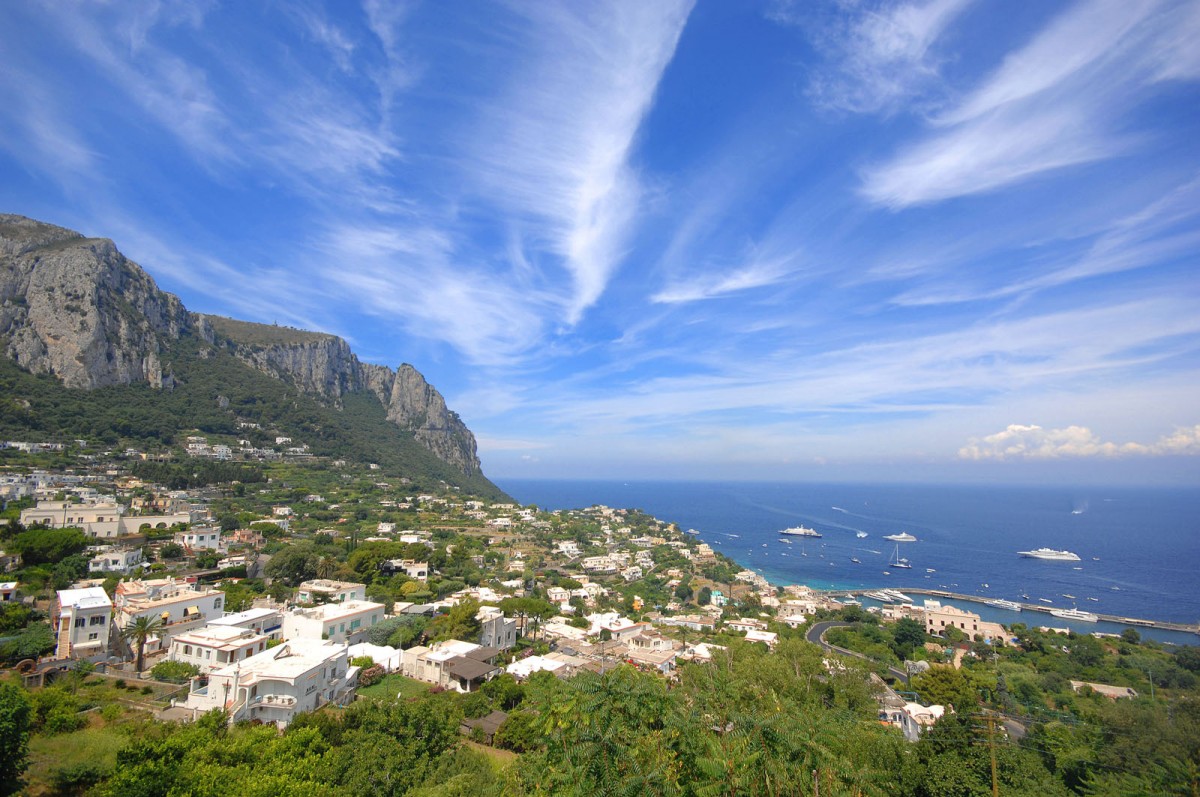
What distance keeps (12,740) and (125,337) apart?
62.1m

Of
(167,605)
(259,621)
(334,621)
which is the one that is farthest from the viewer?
(334,621)

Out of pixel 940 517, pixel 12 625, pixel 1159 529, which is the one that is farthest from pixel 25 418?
pixel 1159 529

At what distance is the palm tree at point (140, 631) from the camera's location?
13.6m

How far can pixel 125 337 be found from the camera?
53.8 metres

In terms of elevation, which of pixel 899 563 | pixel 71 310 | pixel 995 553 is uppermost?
pixel 71 310

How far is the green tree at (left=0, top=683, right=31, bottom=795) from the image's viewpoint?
751 cm

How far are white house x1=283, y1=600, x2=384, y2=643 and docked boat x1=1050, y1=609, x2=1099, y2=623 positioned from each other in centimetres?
4498

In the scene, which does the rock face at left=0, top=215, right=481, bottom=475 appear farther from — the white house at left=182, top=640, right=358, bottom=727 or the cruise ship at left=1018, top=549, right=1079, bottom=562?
the cruise ship at left=1018, top=549, right=1079, bottom=562

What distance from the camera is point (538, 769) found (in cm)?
548

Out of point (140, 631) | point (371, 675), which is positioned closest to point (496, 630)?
point (371, 675)

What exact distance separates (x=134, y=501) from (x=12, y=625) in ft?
69.7

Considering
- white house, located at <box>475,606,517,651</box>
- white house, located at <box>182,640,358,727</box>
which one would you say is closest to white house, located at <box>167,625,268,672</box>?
white house, located at <box>182,640,358,727</box>

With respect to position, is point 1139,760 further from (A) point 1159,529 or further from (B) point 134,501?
(A) point 1159,529

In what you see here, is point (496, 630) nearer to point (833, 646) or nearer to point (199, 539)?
point (833, 646)
